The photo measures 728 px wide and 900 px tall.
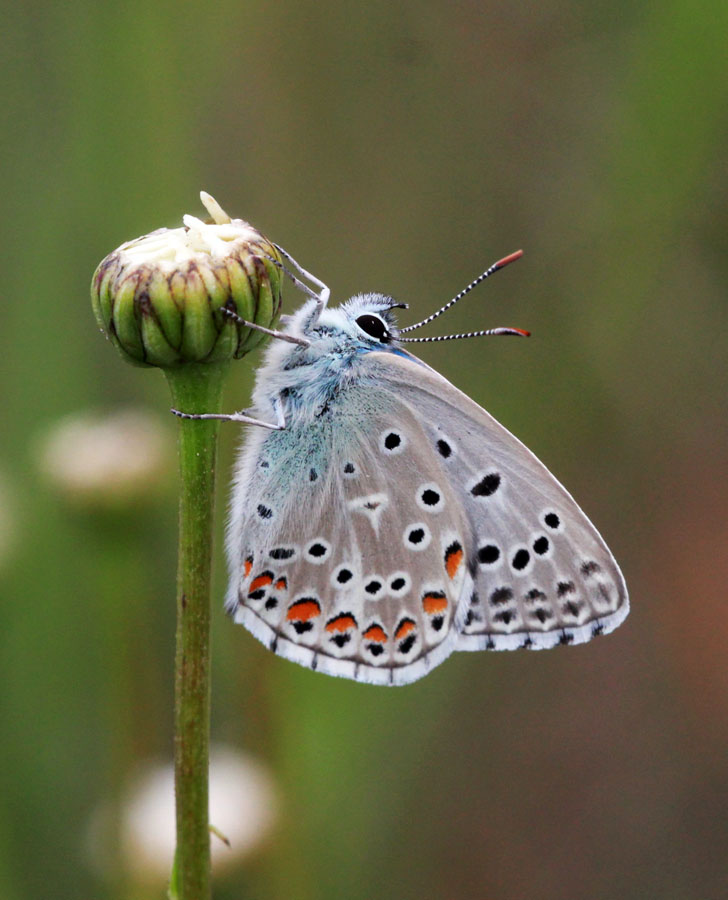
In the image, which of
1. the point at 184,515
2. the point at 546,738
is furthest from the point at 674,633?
the point at 184,515

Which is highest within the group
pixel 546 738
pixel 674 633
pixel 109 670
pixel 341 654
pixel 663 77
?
pixel 663 77

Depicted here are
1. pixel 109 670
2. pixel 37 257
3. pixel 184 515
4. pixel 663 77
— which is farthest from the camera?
pixel 37 257

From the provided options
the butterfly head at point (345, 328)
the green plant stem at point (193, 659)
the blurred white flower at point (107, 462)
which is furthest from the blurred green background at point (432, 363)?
the green plant stem at point (193, 659)

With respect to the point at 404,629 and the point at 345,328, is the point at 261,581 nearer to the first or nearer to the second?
the point at 404,629

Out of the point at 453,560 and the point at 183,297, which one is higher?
the point at 183,297

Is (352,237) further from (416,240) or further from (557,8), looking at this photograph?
(557,8)

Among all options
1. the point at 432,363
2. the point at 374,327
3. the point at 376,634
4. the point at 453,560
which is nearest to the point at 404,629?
the point at 376,634
